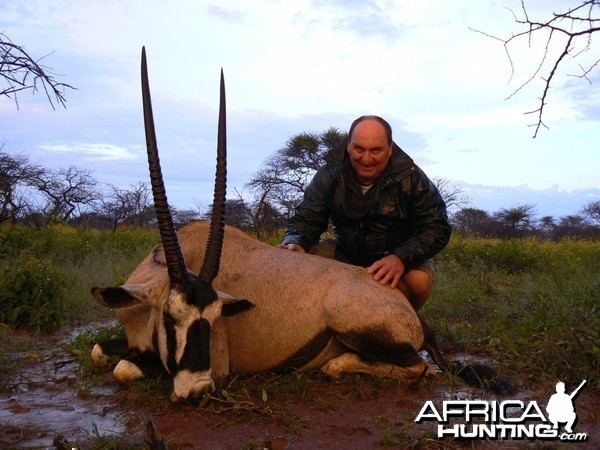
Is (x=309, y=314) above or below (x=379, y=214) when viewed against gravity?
below

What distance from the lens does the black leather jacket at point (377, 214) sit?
195 inches

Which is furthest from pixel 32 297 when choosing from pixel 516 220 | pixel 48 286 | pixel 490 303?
pixel 516 220

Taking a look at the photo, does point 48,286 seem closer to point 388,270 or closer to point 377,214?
point 377,214

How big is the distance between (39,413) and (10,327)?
8.58 ft

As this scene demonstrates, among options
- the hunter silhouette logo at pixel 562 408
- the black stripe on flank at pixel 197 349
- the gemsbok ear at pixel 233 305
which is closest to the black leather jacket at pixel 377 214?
the gemsbok ear at pixel 233 305

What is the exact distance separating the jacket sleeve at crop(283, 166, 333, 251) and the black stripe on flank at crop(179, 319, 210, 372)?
1775 millimetres

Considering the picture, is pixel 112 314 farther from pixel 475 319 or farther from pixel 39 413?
pixel 475 319

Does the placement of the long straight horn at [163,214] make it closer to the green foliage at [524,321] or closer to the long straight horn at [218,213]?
the long straight horn at [218,213]

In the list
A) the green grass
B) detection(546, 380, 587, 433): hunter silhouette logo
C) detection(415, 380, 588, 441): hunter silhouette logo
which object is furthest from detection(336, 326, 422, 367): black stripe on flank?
detection(546, 380, 587, 433): hunter silhouette logo

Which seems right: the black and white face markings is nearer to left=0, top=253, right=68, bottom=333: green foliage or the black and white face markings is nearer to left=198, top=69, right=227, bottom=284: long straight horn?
left=198, top=69, right=227, bottom=284: long straight horn

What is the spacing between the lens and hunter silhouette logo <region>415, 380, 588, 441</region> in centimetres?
324

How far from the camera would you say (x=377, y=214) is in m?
5.08

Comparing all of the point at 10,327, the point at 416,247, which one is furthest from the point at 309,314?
the point at 10,327

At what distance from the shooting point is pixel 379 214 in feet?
16.7
